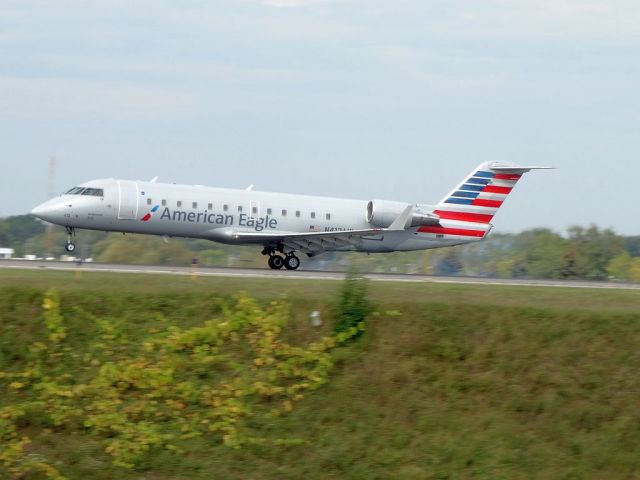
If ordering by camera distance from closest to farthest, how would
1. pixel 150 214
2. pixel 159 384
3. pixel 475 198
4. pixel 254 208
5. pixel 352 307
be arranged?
pixel 159 384, pixel 352 307, pixel 150 214, pixel 254 208, pixel 475 198

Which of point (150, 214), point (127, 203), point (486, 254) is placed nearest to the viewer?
point (127, 203)

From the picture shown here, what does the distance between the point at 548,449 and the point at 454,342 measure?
3227 mm

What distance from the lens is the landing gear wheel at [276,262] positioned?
34.2 metres

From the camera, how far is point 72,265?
28625mm

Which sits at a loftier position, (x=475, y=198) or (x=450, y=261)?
(x=475, y=198)

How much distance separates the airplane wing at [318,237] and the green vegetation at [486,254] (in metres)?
11.8

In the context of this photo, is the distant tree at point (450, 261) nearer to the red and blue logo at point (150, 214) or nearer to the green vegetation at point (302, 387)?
the red and blue logo at point (150, 214)

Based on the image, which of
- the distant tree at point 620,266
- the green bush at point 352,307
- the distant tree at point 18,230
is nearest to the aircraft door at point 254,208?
the green bush at point 352,307

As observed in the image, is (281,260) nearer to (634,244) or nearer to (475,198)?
(475,198)

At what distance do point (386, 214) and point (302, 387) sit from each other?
17.8m

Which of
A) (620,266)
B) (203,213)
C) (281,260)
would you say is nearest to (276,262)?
(281,260)

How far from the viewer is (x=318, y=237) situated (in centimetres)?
3338

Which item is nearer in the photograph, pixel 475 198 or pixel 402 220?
pixel 402 220

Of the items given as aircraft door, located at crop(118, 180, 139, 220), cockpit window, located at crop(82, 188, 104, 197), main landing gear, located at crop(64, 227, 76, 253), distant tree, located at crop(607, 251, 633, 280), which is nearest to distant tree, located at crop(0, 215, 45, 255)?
main landing gear, located at crop(64, 227, 76, 253)
